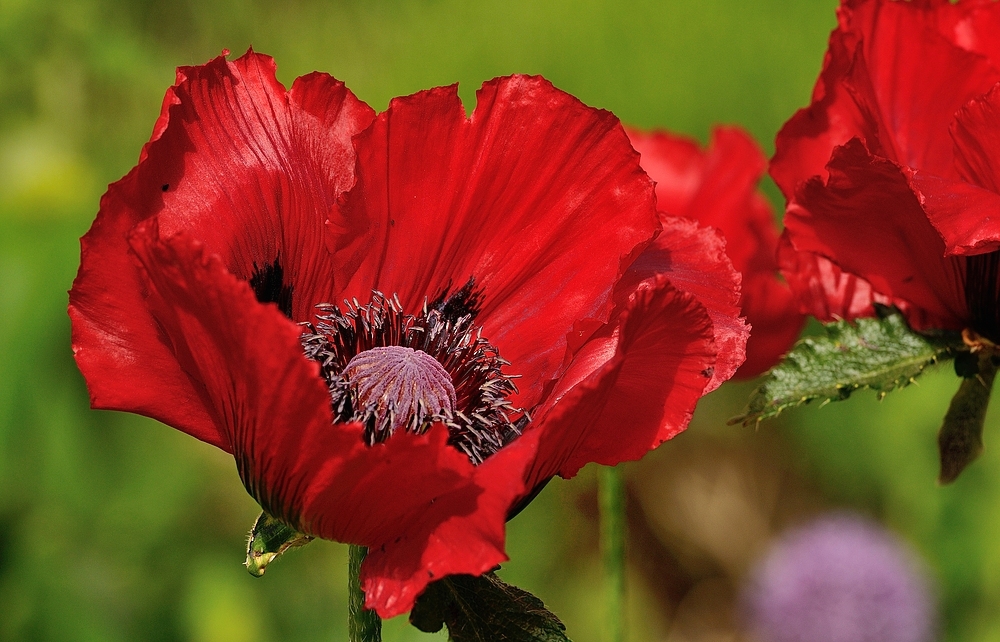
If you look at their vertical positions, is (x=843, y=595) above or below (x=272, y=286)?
below

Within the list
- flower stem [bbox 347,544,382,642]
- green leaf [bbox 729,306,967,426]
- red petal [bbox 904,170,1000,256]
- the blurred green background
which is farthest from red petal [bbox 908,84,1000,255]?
the blurred green background

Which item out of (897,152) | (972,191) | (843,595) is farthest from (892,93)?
(843,595)

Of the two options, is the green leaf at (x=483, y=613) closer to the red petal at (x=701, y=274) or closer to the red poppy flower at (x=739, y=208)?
the red petal at (x=701, y=274)

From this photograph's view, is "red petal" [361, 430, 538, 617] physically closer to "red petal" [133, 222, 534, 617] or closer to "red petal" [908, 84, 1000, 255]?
"red petal" [133, 222, 534, 617]

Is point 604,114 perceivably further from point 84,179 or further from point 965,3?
point 84,179

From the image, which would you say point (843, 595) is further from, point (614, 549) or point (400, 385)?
point (400, 385)

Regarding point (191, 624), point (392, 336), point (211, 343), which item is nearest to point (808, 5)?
point (191, 624)
